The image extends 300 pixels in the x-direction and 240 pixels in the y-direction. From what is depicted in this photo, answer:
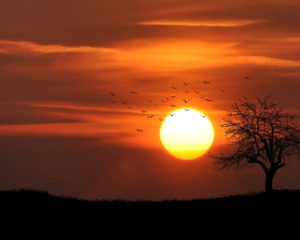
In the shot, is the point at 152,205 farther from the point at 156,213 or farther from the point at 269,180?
the point at 269,180

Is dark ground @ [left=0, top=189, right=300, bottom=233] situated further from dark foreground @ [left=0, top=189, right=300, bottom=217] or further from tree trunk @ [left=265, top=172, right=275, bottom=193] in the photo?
tree trunk @ [left=265, top=172, right=275, bottom=193]

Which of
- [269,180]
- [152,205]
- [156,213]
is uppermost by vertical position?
[269,180]

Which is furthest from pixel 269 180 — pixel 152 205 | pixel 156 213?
pixel 156 213

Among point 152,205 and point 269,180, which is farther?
point 269,180

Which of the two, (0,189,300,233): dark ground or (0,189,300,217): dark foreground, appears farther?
(0,189,300,217): dark foreground

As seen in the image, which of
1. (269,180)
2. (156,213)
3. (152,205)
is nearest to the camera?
(156,213)

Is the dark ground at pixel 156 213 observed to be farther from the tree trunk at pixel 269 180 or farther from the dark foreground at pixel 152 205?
the tree trunk at pixel 269 180

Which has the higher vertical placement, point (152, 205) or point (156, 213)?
point (152, 205)

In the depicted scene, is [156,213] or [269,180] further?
[269,180]

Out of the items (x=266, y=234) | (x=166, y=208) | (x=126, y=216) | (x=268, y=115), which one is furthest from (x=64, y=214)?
(x=268, y=115)

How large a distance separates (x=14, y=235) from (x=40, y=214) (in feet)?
10.8

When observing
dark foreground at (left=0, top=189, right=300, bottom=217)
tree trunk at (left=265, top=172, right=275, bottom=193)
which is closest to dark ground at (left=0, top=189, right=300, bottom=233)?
dark foreground at (left=0, top=189, right=300, bottom=217)

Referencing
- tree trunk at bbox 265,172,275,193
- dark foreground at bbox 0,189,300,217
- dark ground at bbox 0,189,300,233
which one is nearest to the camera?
dark ground at bbox 0,189,300,233

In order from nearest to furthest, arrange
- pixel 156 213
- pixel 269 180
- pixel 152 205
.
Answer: pixel 156 213
pixel 152 205
pixel 269 180
